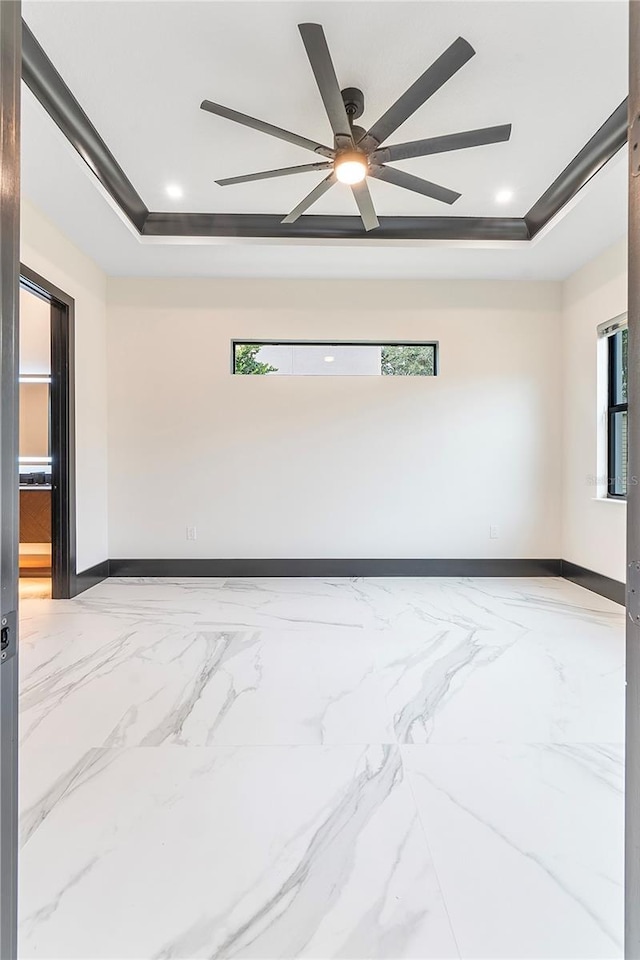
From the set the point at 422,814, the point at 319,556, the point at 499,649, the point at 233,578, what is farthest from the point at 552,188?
the point at 233,578

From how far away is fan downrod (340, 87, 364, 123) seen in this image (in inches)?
81.0

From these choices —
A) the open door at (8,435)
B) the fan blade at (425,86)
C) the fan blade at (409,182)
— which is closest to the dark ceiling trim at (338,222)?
the fan blade at (409,182)

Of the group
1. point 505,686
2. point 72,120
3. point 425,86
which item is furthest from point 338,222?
point 505,686

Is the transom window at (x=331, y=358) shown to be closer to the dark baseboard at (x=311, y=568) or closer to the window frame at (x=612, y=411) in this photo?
the window frame at (x=612, y=411)

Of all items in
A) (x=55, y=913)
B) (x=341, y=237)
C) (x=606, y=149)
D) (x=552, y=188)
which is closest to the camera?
(x=55, y=913)

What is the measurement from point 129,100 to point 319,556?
3.24 m

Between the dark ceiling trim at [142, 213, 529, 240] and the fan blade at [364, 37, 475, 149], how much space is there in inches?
51.0

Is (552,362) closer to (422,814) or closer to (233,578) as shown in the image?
(233,578)

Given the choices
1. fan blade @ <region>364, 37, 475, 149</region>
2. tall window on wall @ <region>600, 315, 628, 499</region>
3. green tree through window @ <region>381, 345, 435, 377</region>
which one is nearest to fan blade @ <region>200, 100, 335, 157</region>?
fan blade @ <region>364, 37, 475, 149</region>

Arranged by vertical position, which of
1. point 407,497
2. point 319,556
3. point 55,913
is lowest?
point 55,913

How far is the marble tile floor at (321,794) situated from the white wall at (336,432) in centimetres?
144

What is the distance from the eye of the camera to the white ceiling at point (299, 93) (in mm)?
1756

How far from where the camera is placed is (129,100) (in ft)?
7.04

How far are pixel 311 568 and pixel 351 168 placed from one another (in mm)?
2933
